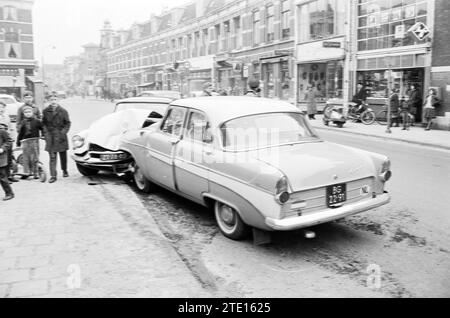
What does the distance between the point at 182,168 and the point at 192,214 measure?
2.60 ft

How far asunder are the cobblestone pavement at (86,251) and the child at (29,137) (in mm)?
1769

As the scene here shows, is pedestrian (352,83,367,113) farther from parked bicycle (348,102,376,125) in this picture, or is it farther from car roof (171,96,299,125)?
car roof (171,96,299,125)

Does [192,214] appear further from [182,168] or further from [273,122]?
[273,122]

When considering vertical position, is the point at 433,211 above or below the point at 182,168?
below

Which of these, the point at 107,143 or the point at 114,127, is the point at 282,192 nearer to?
the point at 107,143

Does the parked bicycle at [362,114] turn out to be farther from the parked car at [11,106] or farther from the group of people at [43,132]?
the parked car at [11,106]

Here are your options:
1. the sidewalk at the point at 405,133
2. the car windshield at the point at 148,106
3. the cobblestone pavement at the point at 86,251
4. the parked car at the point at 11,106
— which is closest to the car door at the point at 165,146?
the cobblestone pavement at the point at 86,251

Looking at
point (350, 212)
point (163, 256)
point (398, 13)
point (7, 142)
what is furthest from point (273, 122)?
point (398, 13)

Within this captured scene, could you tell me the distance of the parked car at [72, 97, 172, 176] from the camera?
8273 millimetres

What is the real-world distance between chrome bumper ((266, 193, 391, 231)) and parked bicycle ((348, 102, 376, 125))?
1580cm

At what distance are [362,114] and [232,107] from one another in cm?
1584

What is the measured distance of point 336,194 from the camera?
4.84 m

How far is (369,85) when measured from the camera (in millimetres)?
21969

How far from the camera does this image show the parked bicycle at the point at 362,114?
65.8 feet
